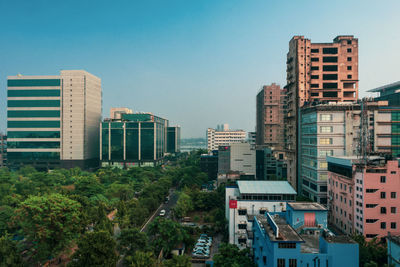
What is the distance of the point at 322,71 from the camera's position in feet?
211

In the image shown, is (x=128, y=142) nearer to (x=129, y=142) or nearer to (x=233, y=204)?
(x=129, y=142)

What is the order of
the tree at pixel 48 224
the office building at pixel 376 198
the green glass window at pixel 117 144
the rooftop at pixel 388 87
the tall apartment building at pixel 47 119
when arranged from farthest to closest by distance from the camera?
the green glass window at pixel 117 144
the tall apartment building at pixel 47 119
the rooftop at pixel 388 87
the office building at pixel 376 198
the tree at pixel 48 224

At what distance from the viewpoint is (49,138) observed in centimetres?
10475

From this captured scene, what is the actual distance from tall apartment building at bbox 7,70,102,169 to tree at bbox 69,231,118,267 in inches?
3307

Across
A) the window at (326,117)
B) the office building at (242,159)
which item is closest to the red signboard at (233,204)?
the window at (326,117)

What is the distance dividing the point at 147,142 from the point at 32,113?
4808cm

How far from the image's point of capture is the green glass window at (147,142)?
383 ft

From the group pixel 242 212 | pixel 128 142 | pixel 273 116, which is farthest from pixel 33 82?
pixel 273 116

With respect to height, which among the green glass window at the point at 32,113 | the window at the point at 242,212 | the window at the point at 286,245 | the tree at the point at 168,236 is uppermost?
the green glass window at the point at 32,113

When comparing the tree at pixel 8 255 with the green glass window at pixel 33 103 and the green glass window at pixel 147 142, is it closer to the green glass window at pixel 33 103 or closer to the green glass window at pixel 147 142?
the green glass window at pixel 33 103

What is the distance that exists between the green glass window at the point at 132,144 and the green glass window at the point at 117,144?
2.62m

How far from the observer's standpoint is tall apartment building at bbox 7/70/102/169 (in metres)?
104

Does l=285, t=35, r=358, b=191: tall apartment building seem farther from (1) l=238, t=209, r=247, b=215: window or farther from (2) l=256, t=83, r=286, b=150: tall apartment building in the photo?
(2) l=256, t=83, r=286, b=150: tall apartment building

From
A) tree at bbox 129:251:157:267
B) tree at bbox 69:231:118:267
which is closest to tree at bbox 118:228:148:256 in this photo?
tree at bbox 69:231:118:267
